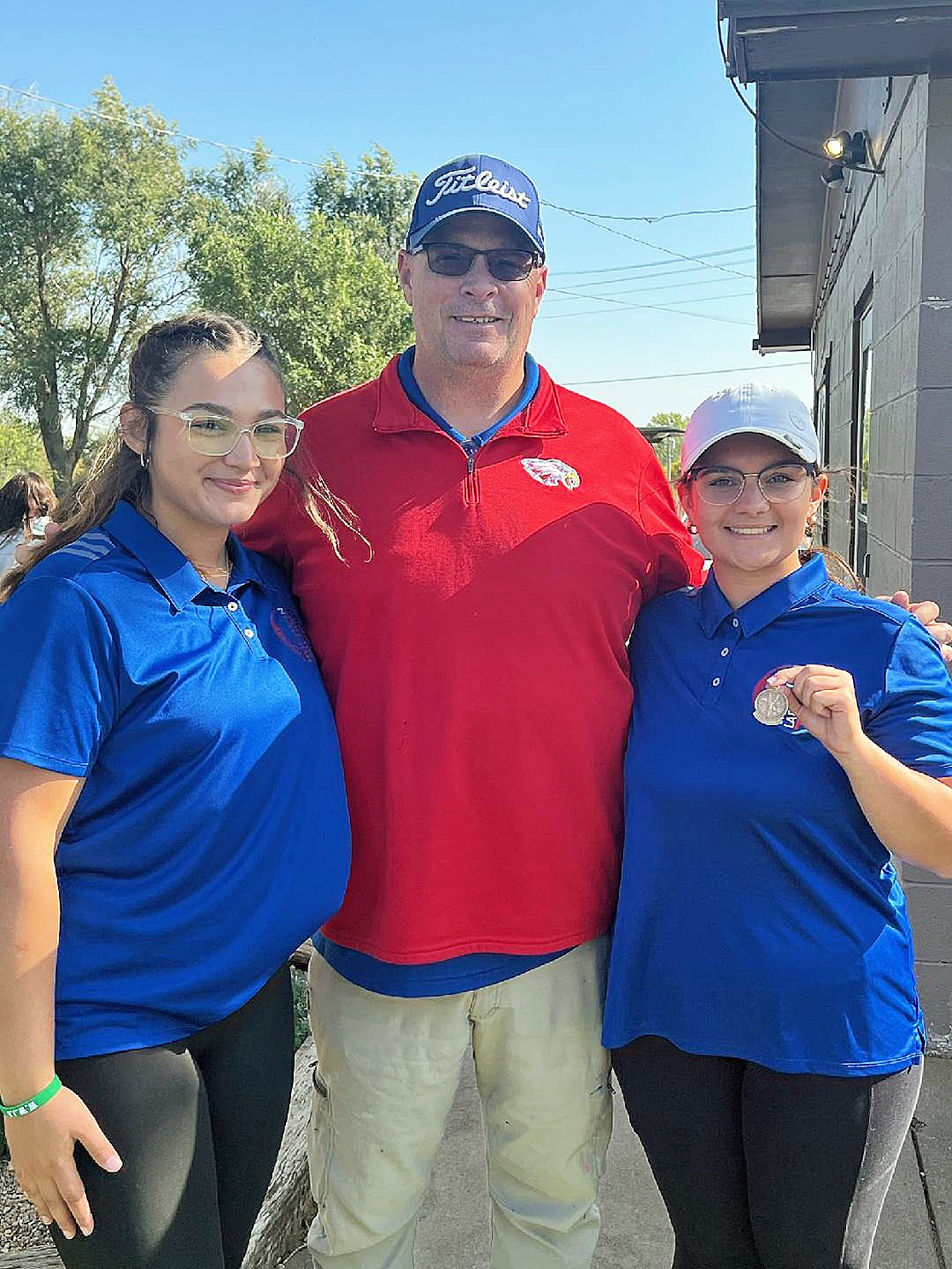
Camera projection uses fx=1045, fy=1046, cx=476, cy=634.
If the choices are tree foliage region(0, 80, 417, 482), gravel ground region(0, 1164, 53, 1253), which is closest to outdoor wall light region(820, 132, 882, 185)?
gravel ground region(0, 1164, 53, 1253)

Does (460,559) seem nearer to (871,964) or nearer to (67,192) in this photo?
(871,964)

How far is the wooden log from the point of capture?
2.54m

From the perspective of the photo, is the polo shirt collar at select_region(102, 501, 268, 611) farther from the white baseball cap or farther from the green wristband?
the white baseball cap

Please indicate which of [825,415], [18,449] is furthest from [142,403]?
[18,449]

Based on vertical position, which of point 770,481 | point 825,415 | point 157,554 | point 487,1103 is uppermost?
point 825,415

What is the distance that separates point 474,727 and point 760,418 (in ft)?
2.69

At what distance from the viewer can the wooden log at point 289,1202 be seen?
Result: 254cm

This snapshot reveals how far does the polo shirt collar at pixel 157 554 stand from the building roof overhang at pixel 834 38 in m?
2.39

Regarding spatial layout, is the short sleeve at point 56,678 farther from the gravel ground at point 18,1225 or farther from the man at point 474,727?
the gravel ground at point 18,1225

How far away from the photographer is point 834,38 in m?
3.18

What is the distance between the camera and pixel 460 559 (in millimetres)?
2168

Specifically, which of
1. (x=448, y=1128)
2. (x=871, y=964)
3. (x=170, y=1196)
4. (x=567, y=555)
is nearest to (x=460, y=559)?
(x=567, y=555)

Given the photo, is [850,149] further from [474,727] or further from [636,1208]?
→ [636,1208]

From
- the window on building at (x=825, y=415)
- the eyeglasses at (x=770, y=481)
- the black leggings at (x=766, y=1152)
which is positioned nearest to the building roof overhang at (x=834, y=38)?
the eyeglasses at (x=770, y=481)
